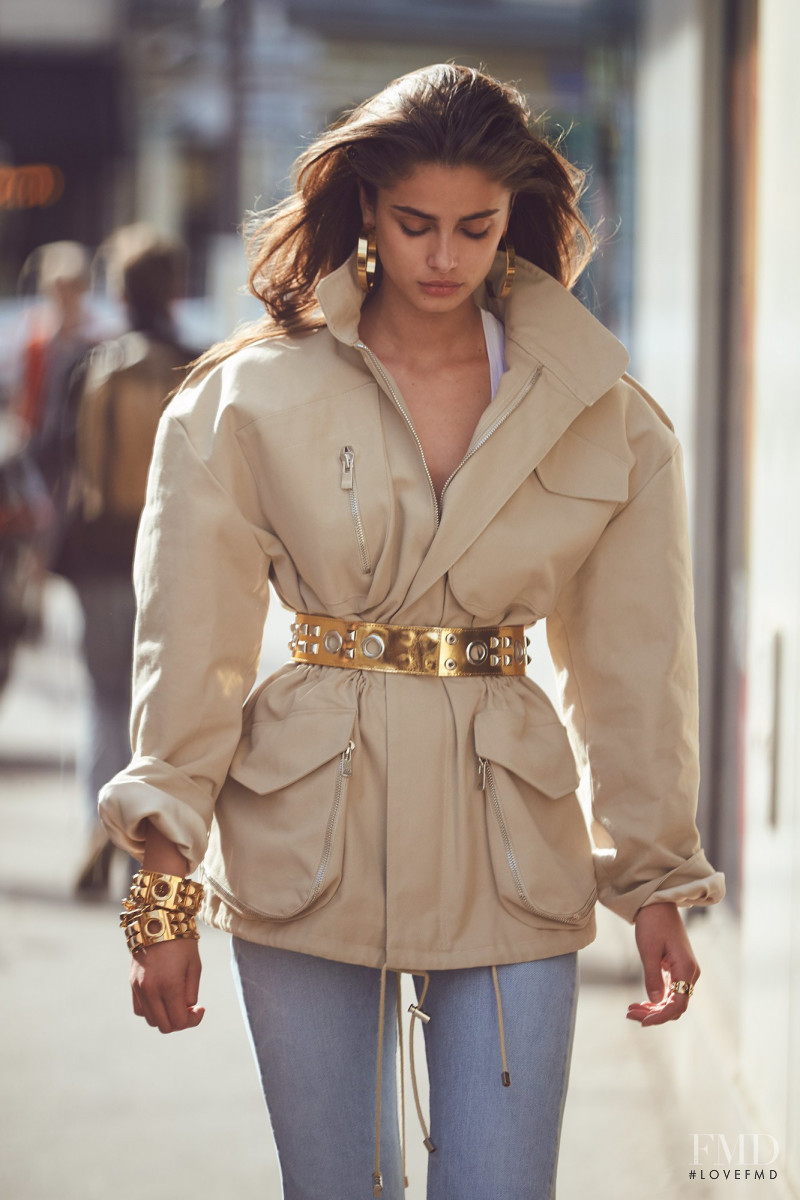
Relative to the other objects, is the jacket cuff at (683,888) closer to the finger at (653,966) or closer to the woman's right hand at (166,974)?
the finger at (653,966)

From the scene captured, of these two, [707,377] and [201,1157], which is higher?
[707,377]

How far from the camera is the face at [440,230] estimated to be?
2012 mm

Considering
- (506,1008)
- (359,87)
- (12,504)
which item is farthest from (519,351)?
(359,87)

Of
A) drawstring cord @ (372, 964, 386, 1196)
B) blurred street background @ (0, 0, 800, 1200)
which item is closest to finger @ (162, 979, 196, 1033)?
drawstring cord @ (372, 964, 386, 1196)

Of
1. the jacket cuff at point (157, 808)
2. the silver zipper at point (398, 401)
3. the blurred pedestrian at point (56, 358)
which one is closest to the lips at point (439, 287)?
the silver zipper at point (398, 401)

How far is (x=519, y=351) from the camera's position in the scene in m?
2.12

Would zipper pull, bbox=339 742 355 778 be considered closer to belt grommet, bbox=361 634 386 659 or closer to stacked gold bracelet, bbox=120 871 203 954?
belt grommet, bbox=361 634 386 659

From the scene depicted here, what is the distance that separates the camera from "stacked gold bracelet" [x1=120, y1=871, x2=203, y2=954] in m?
1.97

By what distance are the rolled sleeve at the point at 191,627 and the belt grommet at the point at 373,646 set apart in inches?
6.1

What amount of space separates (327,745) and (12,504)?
21.3ft

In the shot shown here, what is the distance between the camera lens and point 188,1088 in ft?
12.8

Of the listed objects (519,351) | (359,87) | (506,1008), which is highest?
(359,87)

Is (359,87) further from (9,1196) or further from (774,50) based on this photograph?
(9,1196)

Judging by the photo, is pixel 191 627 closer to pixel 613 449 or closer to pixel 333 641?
pixel 333 641
